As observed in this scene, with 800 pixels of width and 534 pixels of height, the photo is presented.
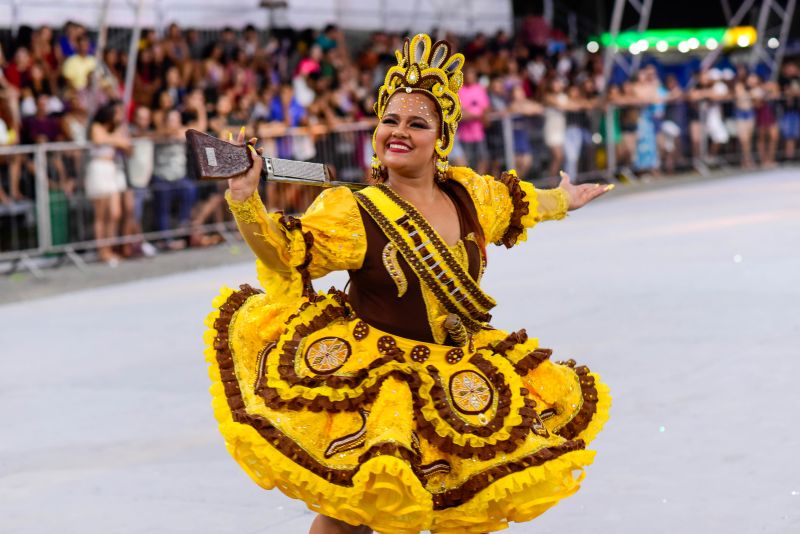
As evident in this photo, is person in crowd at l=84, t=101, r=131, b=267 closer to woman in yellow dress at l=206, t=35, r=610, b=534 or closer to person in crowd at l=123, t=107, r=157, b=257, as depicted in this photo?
person in crowd at l=123, t=107, r=157, b=257

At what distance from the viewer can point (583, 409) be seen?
13.4 feet

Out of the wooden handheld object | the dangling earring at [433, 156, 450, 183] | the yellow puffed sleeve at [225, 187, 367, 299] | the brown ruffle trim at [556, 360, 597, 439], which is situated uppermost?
the wooden handheld object

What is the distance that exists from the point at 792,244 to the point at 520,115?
226 inches

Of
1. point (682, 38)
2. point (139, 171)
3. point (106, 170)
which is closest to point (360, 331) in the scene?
point (106, 170)

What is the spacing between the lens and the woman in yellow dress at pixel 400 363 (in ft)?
12.1

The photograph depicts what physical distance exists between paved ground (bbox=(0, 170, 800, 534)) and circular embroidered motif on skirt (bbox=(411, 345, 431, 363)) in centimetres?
142

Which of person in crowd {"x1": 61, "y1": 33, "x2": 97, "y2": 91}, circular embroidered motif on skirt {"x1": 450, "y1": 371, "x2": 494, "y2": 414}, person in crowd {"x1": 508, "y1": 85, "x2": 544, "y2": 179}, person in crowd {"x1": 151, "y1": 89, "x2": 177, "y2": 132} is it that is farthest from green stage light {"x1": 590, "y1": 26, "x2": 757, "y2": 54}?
circular embroidered motif on skirt {"x1": 450, "y1": 371, "x2": 494, "y2": 414}

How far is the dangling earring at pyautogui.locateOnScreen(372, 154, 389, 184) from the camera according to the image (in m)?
4.12

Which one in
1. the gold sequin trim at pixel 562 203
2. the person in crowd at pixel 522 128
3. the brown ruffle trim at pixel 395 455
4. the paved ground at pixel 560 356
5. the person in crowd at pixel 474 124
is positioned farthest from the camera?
the person in crowd at pixel 522 128

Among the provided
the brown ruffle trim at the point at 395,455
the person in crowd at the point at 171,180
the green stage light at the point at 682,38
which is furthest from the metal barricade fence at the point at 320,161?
the brown ruffle trim at the point at 395,455

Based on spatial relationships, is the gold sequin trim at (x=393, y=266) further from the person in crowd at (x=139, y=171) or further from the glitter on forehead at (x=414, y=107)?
the person in crowd at (x=139, y=171)

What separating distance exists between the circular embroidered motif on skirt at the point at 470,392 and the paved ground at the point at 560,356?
1.36 m

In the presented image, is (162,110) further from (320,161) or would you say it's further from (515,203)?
(515,203)

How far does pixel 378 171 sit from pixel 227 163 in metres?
0.67
